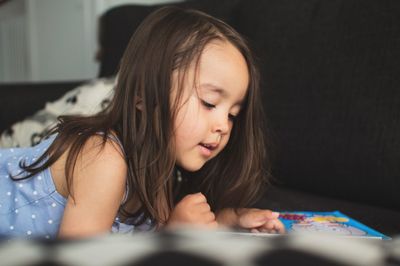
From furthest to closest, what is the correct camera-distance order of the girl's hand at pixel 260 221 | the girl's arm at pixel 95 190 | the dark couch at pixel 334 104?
1. the dark couch at pixel 334 104
2. the girl's hand at pixel 260 221
3. the girl's arm at pixel 95 190

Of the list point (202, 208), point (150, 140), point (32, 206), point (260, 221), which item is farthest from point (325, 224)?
point (32, 206)

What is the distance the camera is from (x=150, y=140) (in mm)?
886

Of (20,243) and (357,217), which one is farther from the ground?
(20,243)

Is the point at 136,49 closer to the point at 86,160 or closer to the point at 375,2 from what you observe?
the point at 86,160

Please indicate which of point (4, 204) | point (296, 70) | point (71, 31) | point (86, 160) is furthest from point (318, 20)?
point (71, 31)

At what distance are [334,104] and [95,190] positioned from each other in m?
0.65

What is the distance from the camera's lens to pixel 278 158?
1256 millimetres

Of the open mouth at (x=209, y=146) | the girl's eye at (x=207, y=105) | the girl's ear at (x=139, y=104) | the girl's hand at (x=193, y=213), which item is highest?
the girl's eye at (x=207, y=105)

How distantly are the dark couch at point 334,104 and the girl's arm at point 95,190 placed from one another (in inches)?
16.5

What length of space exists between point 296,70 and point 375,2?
25 cm

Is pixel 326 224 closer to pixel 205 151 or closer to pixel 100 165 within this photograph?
pixel 205 151

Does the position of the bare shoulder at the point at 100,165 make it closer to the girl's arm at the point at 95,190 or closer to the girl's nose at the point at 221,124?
the girl's arm at the point at 95,190

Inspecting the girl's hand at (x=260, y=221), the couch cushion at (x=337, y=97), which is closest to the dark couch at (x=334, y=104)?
the couch cushion at (x=337, y=97)

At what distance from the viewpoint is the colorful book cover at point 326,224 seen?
2.64 ft
